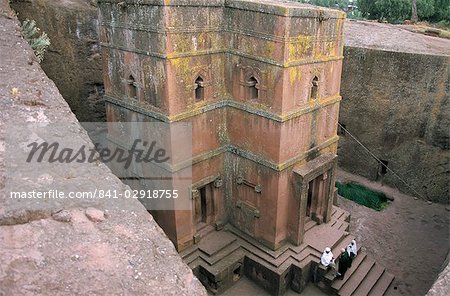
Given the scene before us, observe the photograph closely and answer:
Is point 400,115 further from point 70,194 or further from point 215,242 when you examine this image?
point 70,194

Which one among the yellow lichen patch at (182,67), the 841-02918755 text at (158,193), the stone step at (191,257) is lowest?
the stone step at (191,257)

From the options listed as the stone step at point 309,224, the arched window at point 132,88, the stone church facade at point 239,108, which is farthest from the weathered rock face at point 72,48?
the stone step at point 309,224

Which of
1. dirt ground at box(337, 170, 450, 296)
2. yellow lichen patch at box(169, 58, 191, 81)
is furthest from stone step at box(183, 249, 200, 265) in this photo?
dirt ground at box(337, 170, 450, 296)

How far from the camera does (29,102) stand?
526 cm

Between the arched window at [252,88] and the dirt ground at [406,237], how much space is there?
651 cm

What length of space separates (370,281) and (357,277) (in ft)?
1.35

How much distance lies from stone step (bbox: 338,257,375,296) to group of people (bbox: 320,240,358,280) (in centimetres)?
30

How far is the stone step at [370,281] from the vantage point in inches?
411

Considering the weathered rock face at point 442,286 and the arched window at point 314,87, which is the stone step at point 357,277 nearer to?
the weathered rock face at point 442,286

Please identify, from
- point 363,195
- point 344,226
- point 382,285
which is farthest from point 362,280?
point 363,195

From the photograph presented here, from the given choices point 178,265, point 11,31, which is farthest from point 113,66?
point 178,265

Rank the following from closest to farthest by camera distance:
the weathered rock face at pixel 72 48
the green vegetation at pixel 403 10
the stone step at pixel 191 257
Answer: the stone step at pixel 191 257, the weathered rock face at pixel 72 48, the green vegetation at pixel 403 10

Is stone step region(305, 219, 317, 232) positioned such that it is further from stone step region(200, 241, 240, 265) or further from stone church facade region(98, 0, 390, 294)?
stone step region(200, 241, 240, 265)

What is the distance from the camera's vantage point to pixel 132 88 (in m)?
9.94
